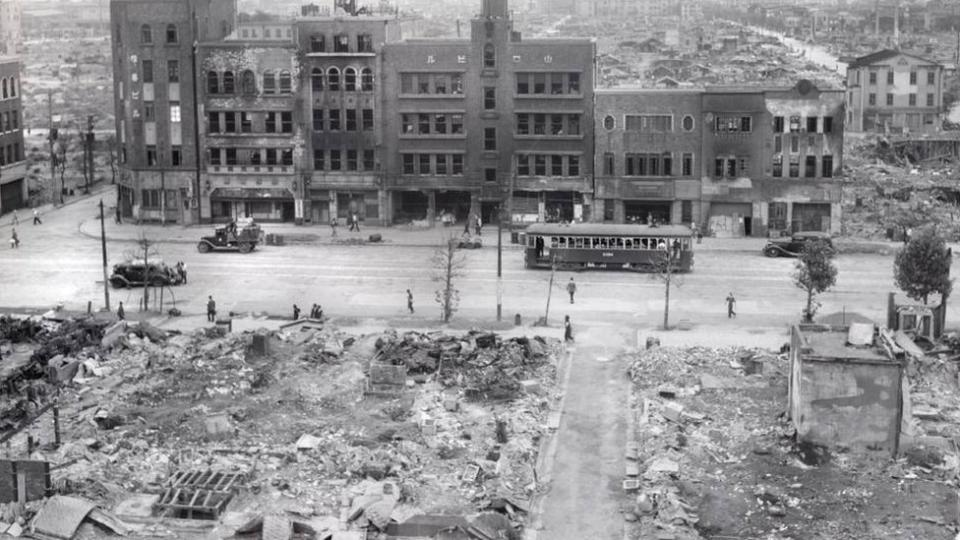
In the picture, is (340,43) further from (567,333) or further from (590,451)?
(590,451)

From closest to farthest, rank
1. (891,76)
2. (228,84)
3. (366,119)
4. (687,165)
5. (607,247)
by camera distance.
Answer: (607,247), (687,165), (366,119), (228,84), (891,76)

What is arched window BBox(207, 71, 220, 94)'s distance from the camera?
91.5 meters

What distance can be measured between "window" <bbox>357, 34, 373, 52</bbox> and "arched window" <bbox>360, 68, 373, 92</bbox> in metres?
1.45

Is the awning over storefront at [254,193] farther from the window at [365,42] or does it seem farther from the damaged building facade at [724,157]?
the damaged building facade at [724,157]

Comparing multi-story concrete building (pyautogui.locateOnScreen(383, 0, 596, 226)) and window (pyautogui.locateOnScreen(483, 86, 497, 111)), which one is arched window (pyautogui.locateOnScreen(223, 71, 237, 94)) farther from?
window (pyautogui.locateOnScreen(483, 86, 497, 111))

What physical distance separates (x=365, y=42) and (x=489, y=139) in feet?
35.8

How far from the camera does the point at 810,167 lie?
85188mm

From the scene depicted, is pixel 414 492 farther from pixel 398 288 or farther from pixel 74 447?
pixel 398 288

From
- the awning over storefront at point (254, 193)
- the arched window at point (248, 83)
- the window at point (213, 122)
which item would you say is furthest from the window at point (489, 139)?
the window at point (213, 122)

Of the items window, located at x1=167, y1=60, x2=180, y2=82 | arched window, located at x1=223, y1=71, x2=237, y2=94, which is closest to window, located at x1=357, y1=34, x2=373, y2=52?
arched window, located at x1=223, y1=71, x2=237, y2=94

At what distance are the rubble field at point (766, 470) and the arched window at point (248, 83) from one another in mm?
48361

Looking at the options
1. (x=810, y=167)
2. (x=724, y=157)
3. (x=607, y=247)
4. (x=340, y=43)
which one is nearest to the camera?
(x=607, y=247)

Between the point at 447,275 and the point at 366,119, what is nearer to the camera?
the point at 447,275

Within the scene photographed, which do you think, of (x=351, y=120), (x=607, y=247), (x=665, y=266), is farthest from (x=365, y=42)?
(x=665, y=266)
